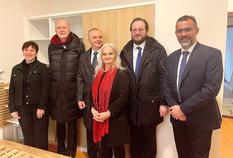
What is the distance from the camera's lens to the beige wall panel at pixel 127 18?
7.67 ft

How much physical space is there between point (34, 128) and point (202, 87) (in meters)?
1.78

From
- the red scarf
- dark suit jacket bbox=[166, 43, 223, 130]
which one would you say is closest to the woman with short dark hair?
the red scarf

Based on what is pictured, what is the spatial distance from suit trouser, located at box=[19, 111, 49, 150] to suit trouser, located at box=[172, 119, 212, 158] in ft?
4.61

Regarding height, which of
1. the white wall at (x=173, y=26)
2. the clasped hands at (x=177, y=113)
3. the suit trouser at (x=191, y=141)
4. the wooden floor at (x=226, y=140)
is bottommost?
the wooden floor at (x=226, y=140)

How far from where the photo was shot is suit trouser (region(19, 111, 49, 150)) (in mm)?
2436

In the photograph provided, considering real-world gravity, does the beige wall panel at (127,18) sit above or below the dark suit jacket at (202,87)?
above

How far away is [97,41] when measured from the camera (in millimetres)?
2445

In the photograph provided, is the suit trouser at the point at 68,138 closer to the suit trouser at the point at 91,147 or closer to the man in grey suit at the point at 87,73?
the suit trouser at the point at 91,147

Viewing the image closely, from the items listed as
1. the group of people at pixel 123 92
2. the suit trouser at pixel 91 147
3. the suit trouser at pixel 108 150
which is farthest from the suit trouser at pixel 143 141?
the suit trouser at pixel 91 147

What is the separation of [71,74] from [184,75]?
4.11 ft

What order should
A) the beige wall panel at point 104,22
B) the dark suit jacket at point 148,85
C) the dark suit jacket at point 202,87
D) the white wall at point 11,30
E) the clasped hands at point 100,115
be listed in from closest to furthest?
the dark suit jacket at point 202,87 < the clasped hands at point 100,115 < the dark suit jacket at point 148,85 < the beige wall panel at point 104,22 < the white wall at point 11,30

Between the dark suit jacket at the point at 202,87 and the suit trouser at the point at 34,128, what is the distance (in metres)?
1.50

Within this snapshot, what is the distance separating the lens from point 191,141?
1.90 meters

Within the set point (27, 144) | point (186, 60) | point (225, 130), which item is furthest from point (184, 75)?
point (225, 130)
